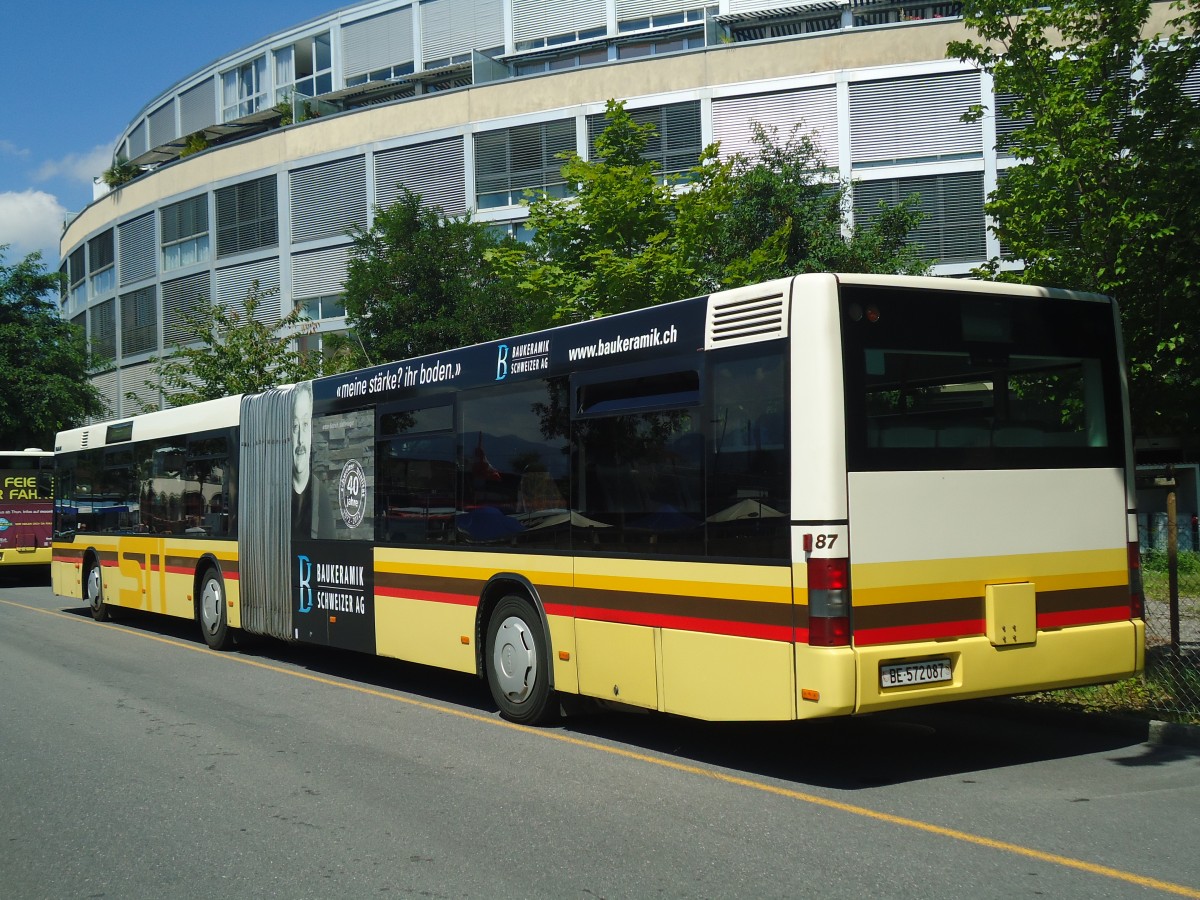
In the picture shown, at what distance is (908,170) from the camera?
3234 cm

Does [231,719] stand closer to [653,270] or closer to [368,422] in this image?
[368,422]

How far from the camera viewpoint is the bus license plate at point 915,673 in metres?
6.85

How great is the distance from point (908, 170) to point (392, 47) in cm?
2111

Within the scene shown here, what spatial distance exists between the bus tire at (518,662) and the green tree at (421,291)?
17.2 metres

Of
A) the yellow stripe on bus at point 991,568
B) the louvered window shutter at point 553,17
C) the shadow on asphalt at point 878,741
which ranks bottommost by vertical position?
the shadow on asphalt at point 878,741

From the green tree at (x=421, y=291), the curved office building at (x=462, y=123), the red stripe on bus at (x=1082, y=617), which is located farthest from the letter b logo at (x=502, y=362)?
the curved office building at (x=462, y=123)

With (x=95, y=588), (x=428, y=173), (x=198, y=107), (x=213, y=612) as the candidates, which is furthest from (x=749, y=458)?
(x=198, y=107)

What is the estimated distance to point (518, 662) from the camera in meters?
9.41

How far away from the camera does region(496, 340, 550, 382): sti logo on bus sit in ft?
30.3

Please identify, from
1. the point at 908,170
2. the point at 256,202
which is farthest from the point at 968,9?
the point at 256,202

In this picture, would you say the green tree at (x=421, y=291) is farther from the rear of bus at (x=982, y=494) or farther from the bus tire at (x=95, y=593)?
the rear of bus at (x=982, y=494)

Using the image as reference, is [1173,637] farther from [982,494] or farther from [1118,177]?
[1118,177]

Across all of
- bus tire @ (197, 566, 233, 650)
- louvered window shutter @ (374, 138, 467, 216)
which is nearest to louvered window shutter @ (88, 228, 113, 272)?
louvered window shutter @ (374, 138, 467, 216)

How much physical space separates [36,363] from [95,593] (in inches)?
832
